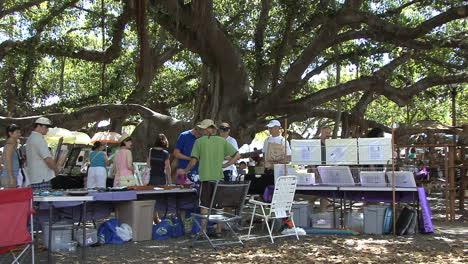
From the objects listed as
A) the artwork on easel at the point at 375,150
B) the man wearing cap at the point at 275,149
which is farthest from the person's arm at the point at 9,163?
the artwork on easel at the point at 375,150

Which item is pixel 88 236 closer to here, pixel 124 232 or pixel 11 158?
pixel 124 232

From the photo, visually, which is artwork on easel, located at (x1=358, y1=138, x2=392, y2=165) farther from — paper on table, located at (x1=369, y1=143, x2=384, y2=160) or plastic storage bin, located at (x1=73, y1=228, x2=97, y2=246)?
plastic storage bin, located at (x1=73, y1=228, x2=97, y2=246)

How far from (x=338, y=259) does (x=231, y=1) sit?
1071 cm

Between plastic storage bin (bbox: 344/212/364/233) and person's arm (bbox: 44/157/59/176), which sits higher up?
person's arm (bbox: 44/157/59/176)

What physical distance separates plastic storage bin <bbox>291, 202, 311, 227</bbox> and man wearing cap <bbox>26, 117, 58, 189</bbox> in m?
3.76

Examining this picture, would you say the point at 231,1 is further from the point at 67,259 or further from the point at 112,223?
the point at 67,259

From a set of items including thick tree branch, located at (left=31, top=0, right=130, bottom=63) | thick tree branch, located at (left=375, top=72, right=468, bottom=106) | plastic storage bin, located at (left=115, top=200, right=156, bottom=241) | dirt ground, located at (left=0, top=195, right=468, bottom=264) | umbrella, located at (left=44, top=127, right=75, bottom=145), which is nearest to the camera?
dirt ground, located at (left=0, top=195, right=468, bottom=264)

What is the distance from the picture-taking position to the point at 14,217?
16.3 feet

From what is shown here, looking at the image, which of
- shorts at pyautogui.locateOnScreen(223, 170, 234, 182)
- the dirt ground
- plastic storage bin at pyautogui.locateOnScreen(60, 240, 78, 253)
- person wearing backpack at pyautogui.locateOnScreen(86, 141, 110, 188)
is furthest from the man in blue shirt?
plastic storage bin at pyautogui.locateOnScreen(60, 240, 78, 253)

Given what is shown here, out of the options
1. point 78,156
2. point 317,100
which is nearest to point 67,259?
point 78,156

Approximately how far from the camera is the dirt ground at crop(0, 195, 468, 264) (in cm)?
598

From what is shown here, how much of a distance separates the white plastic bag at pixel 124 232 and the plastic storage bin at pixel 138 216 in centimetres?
7

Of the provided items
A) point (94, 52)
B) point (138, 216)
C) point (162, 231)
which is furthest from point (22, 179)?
point (94, 52)

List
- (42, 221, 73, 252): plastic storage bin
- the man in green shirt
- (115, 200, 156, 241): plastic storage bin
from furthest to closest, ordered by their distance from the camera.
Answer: (115, 200, 156, 241): plastic storage bin
the man in green shirt
(42, 221, 73, 252): plastic storage bin
